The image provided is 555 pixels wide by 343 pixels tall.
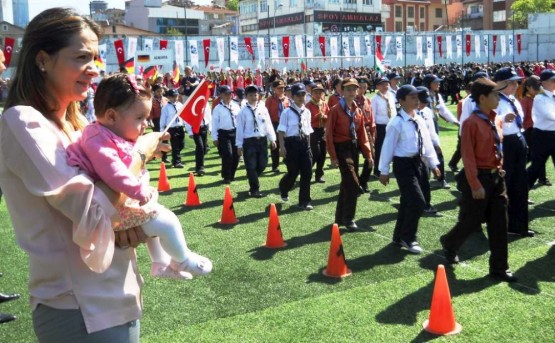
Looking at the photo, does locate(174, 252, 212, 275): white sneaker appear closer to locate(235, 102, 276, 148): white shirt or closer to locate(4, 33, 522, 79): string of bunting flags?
locate(235, 102, 276, 148): white shirt

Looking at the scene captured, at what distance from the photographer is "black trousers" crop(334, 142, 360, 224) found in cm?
816

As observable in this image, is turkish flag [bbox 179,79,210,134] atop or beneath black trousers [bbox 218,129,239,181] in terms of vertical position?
atop

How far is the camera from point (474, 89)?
237 inches

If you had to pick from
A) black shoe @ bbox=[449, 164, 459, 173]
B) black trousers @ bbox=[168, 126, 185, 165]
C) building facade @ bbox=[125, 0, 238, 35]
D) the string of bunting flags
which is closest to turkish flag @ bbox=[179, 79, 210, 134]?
black shoe @ bbox=[449, 164, 459, 173]

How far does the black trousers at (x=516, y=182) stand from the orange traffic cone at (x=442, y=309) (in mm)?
3308

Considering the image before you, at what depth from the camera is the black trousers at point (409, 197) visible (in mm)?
7055

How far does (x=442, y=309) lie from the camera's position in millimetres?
4625

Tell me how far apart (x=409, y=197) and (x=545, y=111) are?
3186mm

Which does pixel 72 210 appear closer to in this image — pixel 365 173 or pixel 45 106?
pixel 45 106

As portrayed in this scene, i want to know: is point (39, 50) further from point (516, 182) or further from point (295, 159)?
point (295, 159)

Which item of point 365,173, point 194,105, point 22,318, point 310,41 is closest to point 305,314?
point 194,105

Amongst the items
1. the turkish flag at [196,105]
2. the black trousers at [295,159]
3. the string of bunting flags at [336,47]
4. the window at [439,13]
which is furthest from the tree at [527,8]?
the turkish flag at [196,105]

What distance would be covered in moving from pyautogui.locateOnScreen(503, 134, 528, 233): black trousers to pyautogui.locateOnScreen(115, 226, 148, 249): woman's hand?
21.1ft

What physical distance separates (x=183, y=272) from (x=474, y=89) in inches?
179
